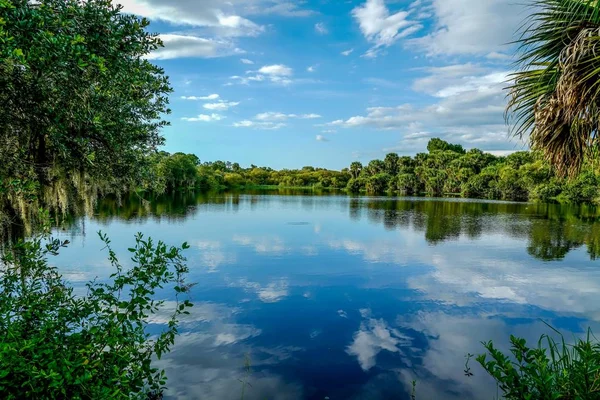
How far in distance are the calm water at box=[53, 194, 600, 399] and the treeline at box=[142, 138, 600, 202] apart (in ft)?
85.1

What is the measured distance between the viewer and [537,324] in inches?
374

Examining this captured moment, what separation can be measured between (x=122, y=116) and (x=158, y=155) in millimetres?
Answer: 2946

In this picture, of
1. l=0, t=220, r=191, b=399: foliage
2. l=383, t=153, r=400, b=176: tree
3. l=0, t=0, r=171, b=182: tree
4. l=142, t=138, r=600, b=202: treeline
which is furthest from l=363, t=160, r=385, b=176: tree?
l=0, t=220, r=191, b=399: foliage

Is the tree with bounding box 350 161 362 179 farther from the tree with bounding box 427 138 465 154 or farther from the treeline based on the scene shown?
the tree with bounding box 427 138 465 154

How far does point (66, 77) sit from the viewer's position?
377 cm

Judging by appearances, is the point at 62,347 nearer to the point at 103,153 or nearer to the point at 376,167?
the point at 103,153

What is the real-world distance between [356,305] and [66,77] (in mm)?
9243

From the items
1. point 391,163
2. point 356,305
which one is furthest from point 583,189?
point 391,163

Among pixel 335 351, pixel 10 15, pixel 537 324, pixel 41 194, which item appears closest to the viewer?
pixel 10 15

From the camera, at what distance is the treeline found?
64125 millimetres

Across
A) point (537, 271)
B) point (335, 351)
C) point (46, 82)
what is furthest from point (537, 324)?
point (46, 82)

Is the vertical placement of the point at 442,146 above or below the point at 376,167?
above

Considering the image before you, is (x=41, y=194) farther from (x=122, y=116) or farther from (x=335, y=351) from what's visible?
(x=335, y=351)

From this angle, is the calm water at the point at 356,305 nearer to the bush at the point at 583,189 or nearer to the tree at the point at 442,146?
the bush at the point at 583,189
